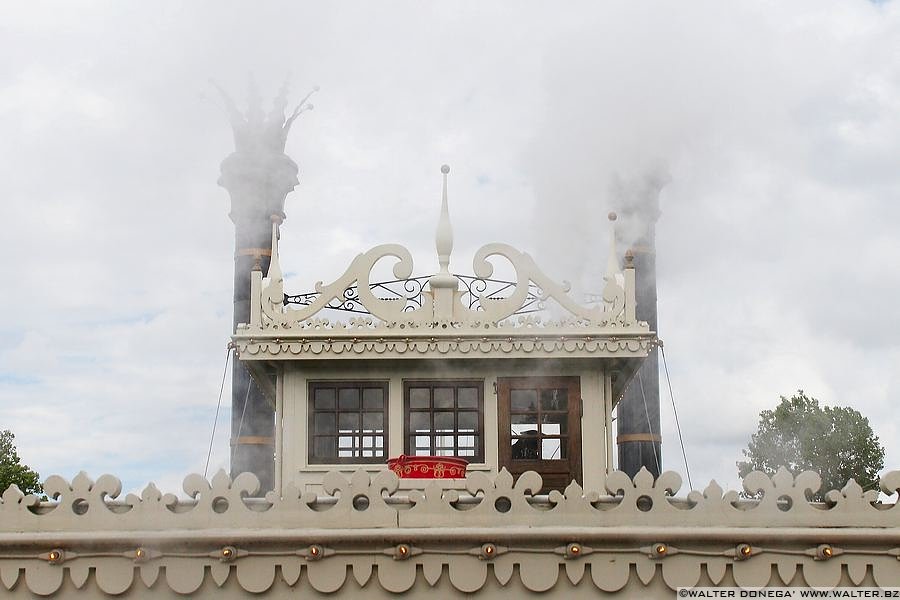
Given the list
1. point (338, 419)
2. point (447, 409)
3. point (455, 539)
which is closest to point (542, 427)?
point (447, 409)

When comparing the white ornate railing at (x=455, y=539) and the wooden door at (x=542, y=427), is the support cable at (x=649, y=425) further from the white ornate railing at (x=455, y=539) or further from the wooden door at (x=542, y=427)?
the white ornate railing at (x=455, y=539)

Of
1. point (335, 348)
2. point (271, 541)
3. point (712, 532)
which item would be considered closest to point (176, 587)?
point (271, 541)

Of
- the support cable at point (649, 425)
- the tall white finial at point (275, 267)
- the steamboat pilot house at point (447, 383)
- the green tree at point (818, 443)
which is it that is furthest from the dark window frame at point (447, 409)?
the green tree at point (818, 443)

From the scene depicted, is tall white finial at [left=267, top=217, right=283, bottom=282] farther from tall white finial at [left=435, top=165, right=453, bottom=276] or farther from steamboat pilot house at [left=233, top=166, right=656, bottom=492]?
tall white finial at [left=435, top=165, right=453, bottom=276]

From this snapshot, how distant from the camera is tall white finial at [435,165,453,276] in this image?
1351cm

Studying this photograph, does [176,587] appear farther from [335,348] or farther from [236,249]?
[236,249]

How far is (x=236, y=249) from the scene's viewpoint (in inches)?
1172

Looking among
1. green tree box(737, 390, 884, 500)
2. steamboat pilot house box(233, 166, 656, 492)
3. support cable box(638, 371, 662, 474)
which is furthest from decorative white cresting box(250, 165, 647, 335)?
green tree box(737, 390, 884, 500)

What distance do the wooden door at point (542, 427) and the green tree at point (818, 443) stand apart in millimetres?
23467

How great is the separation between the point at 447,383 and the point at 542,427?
1.21 m

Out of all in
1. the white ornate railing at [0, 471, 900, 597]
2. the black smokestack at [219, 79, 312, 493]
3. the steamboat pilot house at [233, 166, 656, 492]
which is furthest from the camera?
the black smokestack at [219, 79, 312, 493]

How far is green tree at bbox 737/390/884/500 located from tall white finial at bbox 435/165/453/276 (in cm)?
2325

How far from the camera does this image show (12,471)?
35.5 m

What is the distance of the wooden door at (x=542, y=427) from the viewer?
40.5 feet
